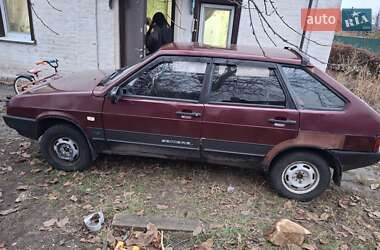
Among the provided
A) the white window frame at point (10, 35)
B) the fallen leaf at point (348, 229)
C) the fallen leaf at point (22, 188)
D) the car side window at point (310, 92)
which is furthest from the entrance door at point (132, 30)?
the fallen leaf at point (348, 229)

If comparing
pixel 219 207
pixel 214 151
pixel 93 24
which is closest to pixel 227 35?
pixel 93 24

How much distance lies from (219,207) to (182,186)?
58cm

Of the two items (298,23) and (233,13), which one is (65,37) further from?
(298,23)

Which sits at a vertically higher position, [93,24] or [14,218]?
[93,24]

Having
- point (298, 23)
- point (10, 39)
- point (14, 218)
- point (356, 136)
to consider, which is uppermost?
point (298, 23)

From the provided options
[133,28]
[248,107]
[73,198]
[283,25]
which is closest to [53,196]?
[73,198]

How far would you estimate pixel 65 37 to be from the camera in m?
7.70

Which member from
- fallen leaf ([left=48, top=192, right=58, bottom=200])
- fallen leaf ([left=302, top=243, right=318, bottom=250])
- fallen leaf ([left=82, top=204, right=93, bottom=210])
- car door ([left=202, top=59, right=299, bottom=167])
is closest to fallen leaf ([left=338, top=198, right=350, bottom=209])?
fallen leaf ([left=302, top=243, right=318, bottom=250])

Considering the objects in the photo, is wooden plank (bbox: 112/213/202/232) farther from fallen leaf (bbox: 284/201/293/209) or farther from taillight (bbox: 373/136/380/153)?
taillight (bbox: 373/136/380/153)

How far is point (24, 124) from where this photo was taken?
4020 millimetres

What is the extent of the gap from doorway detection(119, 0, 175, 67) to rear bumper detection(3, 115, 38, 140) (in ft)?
12.1

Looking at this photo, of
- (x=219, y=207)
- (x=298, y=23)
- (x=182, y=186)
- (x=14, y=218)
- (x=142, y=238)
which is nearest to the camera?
(x=142, y=238)

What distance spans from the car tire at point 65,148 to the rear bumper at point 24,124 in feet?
0.47

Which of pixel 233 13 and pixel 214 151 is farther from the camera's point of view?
pixel 233 13
